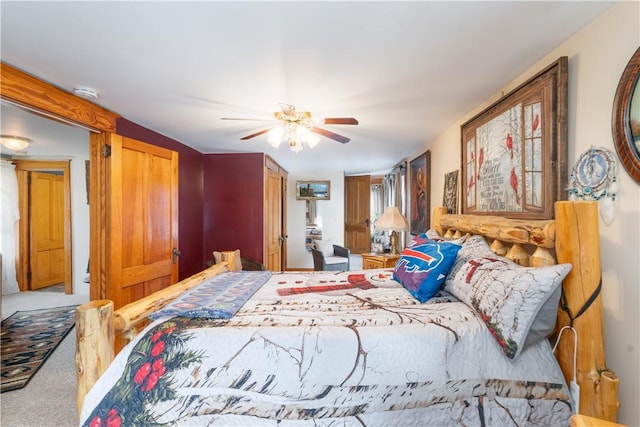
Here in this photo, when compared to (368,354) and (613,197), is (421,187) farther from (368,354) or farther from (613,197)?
(368,354)

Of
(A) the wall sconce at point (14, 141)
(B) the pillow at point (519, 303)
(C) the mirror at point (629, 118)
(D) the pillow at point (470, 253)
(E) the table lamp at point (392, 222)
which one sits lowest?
(B) the pillow at point (519, 303)

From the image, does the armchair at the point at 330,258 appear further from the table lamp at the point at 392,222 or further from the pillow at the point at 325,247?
the table lamp at the point at 392,222

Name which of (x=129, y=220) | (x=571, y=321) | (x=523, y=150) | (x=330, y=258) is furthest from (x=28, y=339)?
(x=523, y=150)

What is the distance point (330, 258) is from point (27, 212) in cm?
530

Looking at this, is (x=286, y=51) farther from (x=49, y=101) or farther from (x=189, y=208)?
(x=189, y=208)

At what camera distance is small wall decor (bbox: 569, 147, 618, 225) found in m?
1.17

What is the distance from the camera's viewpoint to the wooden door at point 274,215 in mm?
4336

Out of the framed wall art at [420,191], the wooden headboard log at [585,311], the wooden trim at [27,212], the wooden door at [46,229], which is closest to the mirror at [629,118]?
the wooden headboard log at [585,311]

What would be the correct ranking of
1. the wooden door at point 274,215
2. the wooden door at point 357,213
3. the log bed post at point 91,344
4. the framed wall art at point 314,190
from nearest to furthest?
1. the log bed post at point 91,344
2. the wooden door at point 274,215
3. the framed wall art at point 314,190
4. the wooden door at point 357,213

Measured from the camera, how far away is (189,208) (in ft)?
12.9

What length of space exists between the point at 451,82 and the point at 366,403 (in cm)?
208

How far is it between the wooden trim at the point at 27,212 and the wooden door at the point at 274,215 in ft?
10.5

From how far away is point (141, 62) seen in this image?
162cm

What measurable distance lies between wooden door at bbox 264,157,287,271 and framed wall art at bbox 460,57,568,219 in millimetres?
3057
